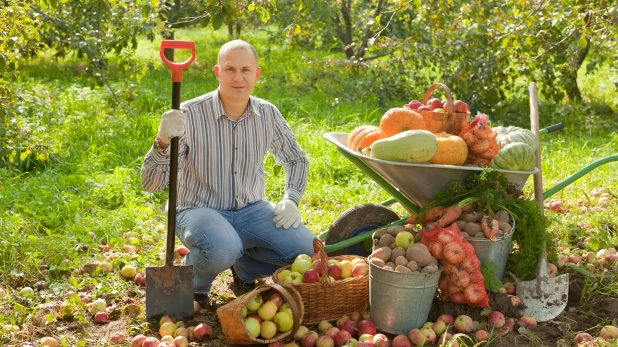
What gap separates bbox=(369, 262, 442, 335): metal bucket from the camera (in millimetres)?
3287

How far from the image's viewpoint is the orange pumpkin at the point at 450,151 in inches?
141

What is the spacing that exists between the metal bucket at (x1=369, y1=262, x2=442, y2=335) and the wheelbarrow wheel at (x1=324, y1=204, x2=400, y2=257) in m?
0.66

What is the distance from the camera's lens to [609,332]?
3287mm

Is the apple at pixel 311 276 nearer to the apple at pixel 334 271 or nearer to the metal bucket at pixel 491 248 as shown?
the apple at pixel 334 271

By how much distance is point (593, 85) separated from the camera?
9938 mm

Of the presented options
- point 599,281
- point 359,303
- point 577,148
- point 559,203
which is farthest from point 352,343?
point 577,148

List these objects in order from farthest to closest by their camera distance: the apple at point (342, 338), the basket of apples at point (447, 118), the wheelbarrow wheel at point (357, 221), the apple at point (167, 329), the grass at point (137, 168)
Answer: the grass at point (137, 168) → the wheelbarrow wheel at point (357, 221) → the basket of apples at point (447, 118) → the apple at point (167, 329) → the apple at point (342, 338)

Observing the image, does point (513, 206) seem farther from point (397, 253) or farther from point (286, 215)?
point (286, 215)

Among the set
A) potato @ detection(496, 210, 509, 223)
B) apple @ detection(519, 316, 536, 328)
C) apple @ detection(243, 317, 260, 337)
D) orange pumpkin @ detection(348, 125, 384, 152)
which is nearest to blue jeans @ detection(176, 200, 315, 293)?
apple @ detection(243, 317, 260, 337)

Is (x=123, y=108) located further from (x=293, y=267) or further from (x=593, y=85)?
(x=593, y=85)

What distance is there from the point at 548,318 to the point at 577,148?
362 cm

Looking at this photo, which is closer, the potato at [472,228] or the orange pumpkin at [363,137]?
the potato at [472,228]

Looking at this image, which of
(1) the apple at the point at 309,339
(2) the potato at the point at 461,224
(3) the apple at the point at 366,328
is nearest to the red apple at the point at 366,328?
(3) the apple at the point at 366,328

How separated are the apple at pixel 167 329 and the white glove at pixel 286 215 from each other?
77 cm
